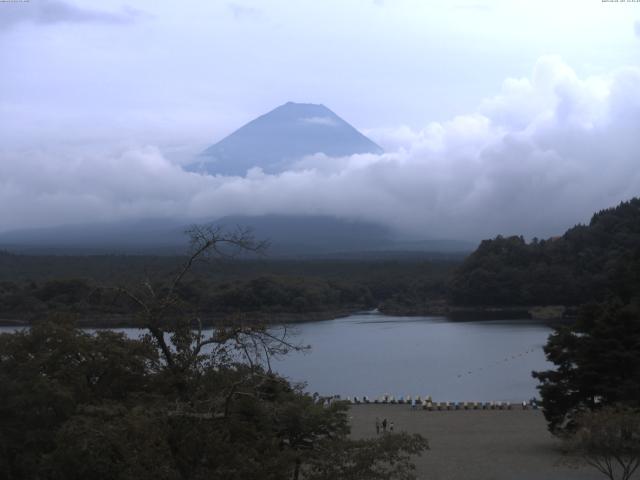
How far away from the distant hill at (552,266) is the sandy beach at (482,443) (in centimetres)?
3578

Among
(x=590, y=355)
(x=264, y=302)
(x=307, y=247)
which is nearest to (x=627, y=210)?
(x=264, y=302)

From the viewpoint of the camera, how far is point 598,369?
1352 cm

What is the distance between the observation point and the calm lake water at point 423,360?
25.8 meters

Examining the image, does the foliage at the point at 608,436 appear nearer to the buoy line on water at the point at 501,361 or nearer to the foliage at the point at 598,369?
the foliage at the point at 598,369

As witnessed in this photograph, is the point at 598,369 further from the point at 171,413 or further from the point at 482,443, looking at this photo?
the point at 171,413

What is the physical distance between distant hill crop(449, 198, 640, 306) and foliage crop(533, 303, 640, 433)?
40.2 metres

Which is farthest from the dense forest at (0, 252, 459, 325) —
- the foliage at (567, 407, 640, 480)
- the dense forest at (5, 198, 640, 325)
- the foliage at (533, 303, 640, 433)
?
the foliage at (567, 407, 640, 480)

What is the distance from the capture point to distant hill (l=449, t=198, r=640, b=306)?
55.1 m

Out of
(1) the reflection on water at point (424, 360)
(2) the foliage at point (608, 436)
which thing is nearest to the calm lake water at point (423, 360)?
(1) the reflection on water at point (424, 360)

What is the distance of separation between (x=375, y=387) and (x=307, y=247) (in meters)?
110

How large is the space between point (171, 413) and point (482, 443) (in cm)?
1094

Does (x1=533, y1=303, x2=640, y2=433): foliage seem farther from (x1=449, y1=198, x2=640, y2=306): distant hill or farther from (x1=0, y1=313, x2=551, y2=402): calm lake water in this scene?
(x1=449, y1=198, x2=640, y2=306): distant hill

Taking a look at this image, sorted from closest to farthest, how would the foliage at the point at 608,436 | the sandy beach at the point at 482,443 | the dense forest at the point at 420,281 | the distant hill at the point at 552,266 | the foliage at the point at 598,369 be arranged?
the foliage at the point at 608,436, the sandy beach at the point at 482,443, the foliage at the point at 598,369, the dense forest at the point at 420,281, the distant hill at the point at 552,266

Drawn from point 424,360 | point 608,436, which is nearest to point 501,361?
point 424,360
